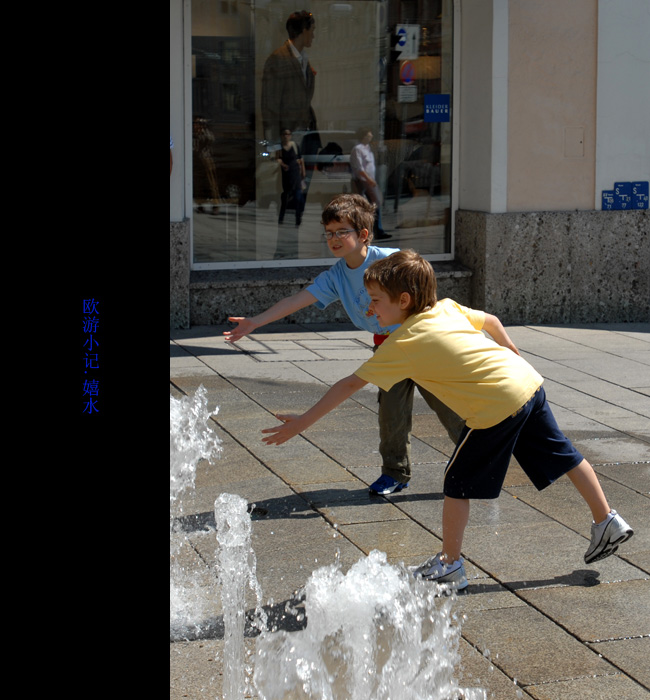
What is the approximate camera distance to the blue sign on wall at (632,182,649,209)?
1059 centimetres

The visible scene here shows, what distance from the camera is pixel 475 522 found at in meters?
4.90

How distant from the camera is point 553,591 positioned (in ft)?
13.4

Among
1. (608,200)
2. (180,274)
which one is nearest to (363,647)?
(180,274)

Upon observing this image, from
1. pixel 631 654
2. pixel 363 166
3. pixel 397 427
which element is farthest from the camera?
pixel 363 166

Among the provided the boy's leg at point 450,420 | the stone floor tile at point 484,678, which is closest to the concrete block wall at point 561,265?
the boy's leg at point 450,420

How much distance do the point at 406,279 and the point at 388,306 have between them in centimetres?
13

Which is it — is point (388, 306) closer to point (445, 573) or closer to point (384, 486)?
point (445, 573)

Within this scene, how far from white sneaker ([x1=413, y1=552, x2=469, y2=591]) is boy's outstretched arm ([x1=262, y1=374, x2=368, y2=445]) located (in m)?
0.76

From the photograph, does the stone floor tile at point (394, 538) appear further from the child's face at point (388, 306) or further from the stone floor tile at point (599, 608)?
the child's face at point (388, 306)
